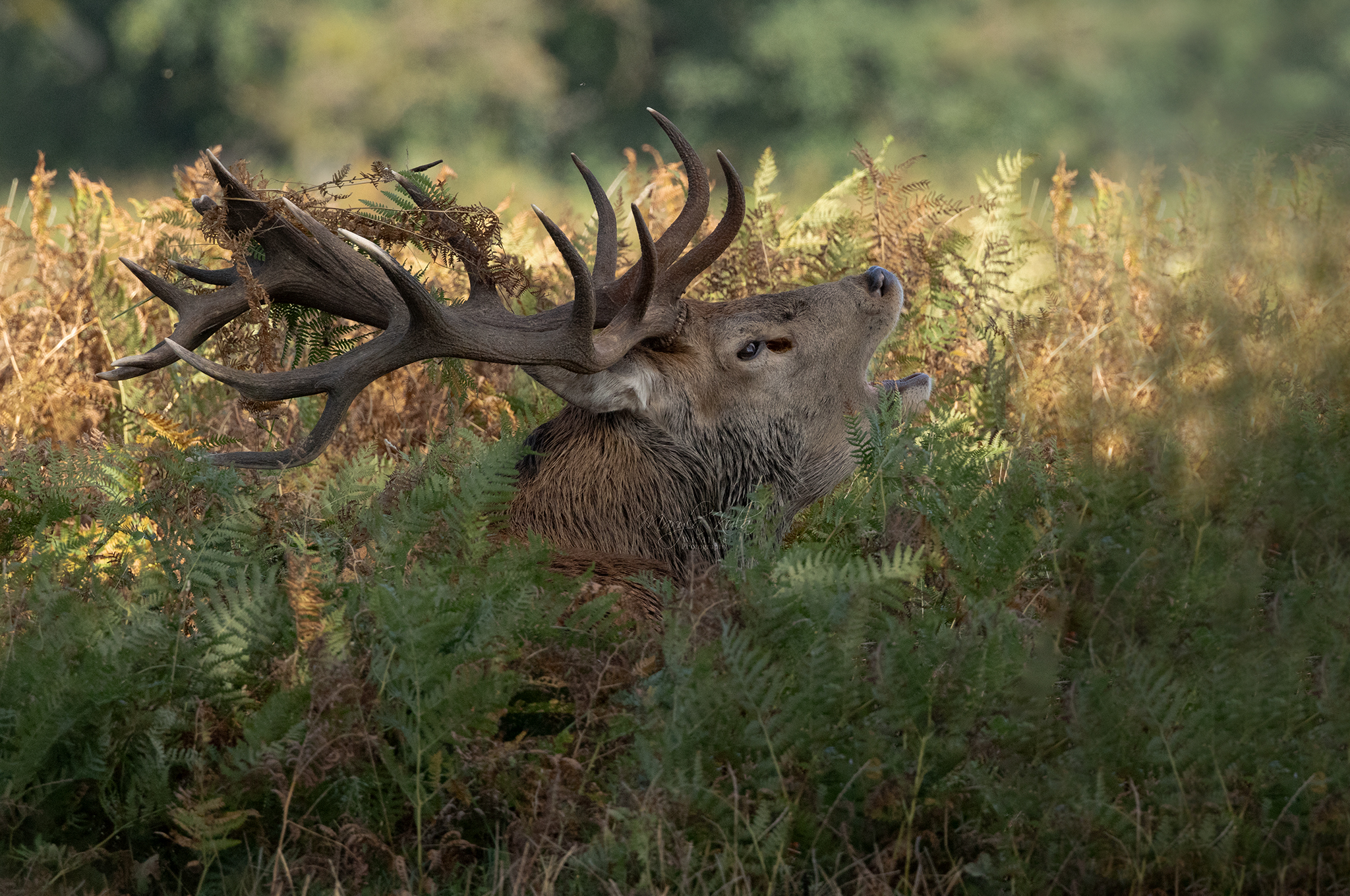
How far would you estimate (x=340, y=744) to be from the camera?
2.91m

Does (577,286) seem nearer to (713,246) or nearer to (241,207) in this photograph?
(713,246)

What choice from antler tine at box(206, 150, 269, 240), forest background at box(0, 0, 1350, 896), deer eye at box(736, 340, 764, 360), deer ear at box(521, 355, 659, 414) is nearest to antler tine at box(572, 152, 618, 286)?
forest background at box(0, 0, 1350, 896)

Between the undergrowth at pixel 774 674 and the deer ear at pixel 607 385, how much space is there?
43 cm

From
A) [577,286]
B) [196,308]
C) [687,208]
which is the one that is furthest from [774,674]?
[196,308]

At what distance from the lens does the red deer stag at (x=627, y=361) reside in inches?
163

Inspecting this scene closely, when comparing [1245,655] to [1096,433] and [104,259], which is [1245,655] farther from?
[104,259]

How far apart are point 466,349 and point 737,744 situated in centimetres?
178

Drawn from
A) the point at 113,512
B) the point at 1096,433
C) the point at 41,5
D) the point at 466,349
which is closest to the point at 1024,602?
the point at 1096,433

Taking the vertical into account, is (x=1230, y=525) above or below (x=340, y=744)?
above

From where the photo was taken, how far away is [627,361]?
4.61 m

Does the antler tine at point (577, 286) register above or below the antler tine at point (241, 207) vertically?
below

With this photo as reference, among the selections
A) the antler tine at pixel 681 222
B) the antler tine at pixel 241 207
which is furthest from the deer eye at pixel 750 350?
the antler tine at pixel 241 207

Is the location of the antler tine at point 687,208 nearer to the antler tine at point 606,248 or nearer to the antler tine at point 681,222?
the antler tine at point 681,222

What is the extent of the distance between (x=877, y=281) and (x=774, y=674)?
2.58 m
